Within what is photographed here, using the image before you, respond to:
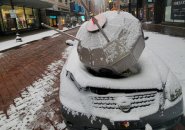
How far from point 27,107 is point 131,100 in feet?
7.98

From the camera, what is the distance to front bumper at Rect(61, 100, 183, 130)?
2076mm

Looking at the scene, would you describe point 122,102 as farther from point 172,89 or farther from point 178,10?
point 178,10

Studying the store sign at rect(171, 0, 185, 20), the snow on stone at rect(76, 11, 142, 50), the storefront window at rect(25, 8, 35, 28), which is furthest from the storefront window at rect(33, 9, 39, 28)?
the snow on stone at rect(76, 11, 142, 50)

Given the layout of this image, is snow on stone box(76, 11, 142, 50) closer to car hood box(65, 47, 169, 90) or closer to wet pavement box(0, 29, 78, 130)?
car hood box(65, 47, 169, 90)

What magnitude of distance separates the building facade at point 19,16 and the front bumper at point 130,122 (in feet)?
53.2

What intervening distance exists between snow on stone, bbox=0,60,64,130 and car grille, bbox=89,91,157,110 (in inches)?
45.9

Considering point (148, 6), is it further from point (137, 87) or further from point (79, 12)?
point (137, 87)

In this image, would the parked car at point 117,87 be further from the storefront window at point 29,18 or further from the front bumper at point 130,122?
the storefront window at point 29,18

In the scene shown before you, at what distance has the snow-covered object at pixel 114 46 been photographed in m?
2.43

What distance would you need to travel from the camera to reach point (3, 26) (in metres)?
22.9

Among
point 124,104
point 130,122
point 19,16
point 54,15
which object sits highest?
point 54,15

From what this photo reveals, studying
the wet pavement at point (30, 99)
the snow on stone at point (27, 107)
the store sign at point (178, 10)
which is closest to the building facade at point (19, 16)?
the wet pavement at point (30, 99)

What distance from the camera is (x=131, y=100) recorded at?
2.20 metres

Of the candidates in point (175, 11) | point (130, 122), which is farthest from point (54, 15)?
point (130, 122)
